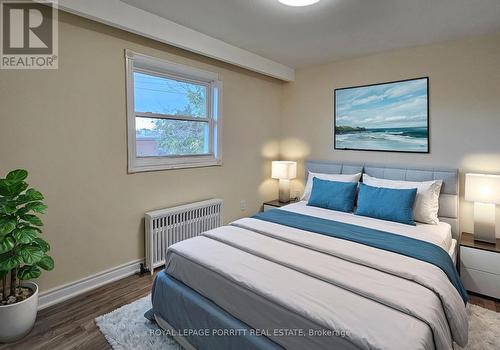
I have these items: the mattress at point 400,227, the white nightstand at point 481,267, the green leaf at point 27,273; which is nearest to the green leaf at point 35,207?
the green leaf at point 27,273

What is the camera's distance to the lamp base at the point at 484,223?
105 inches

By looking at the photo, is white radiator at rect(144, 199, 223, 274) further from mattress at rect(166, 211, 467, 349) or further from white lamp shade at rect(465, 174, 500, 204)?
white lamp shade at rect(465, 174, 500, 204)

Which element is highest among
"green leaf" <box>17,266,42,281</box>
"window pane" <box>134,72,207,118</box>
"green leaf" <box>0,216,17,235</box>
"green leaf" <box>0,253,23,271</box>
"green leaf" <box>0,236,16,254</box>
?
"window pane" <box>134,72,207,118</box>

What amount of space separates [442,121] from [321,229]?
1.98 metres

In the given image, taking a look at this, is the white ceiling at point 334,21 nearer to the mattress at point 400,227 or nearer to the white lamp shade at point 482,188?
the white lamp shade at point 482,188

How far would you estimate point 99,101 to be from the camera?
8.24ft

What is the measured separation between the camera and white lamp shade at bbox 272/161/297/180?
4059 millimetres

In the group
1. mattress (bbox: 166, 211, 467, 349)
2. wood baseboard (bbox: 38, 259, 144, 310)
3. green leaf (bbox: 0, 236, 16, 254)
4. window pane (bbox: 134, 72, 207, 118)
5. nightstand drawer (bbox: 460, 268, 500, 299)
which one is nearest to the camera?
mattress (bbox: 166, 211, 467, 349)

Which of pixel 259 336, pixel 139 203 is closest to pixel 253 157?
pixel 139 203

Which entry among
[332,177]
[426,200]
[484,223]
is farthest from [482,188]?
[332,177]

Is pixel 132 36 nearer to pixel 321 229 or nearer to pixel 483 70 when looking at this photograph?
pixel 321 229

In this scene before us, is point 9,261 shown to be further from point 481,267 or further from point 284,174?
point 481,267

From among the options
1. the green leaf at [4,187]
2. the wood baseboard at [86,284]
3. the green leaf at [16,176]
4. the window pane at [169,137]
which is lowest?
the wood baseboard at [86,284]

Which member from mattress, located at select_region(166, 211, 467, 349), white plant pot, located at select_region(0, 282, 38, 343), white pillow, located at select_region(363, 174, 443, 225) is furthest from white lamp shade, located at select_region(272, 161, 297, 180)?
white plant pot, located at select_region(0, 282, 38, 343)
